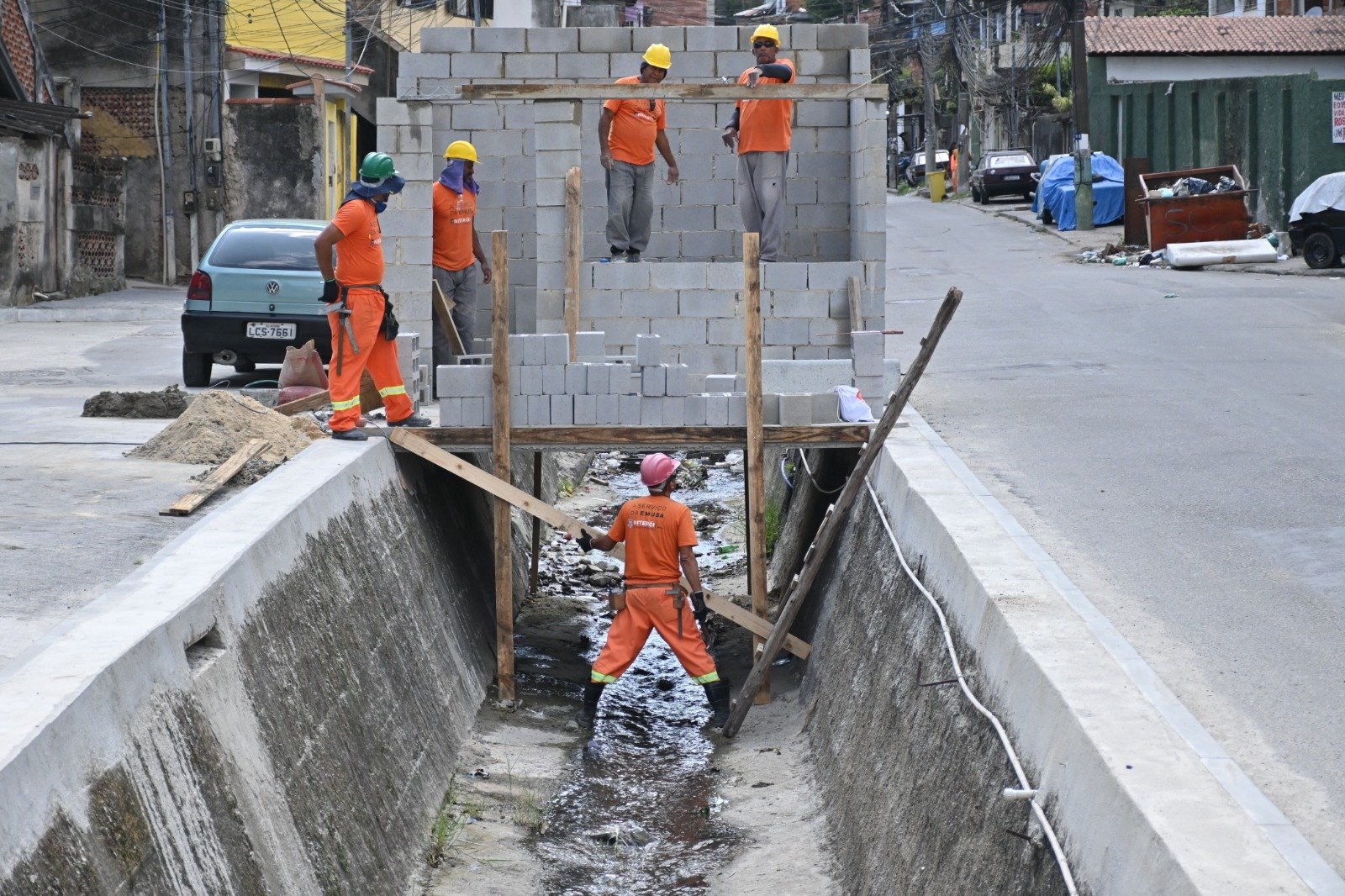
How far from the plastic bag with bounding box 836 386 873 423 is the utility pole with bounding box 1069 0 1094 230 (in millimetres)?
23846

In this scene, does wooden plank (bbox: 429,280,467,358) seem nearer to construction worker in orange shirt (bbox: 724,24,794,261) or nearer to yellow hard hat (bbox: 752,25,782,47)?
construction worker in orange shirt (bbox: 724,24,794,261)

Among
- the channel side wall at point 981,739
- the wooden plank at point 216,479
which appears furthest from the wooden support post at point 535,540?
the channel side wall at point 981,739

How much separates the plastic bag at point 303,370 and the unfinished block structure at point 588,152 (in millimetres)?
750

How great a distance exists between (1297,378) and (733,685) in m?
5.58

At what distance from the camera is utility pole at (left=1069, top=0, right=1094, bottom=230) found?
32.3 meters

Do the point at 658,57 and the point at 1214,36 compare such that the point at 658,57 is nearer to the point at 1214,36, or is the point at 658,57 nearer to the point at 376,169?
the point at 376,169

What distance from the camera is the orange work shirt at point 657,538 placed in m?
9.21

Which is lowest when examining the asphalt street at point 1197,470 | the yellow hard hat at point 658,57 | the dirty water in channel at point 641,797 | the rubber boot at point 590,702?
the dirty water in channel at point 641,797

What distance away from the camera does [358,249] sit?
9.49 meters

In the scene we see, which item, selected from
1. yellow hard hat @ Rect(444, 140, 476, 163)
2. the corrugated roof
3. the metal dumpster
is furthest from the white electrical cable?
the corrugated roof

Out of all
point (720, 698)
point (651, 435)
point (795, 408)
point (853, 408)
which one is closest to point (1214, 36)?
point (853, 408)

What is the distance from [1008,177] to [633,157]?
30.7 m

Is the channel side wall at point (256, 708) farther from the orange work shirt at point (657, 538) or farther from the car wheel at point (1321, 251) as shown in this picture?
the car wheel at point (1321, 251)

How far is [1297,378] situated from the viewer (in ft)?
42.4
